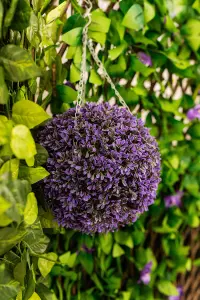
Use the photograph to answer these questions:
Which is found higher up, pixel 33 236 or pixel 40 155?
pixel 40 155

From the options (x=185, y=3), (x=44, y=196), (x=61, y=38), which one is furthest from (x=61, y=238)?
(x=185, y=3)

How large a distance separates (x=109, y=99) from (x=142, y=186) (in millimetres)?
379

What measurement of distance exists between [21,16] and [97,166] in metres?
0.33

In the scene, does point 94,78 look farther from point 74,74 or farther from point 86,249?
point 86,249

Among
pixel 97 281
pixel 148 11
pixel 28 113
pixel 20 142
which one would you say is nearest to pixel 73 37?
pixel 148 11

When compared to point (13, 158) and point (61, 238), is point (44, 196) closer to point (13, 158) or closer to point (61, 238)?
point (13, 158)

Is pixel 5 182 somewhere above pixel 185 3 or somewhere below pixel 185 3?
below

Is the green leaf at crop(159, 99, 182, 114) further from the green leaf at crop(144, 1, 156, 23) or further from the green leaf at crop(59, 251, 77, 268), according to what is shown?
the green leaf at crop(59, 251, 77, 268)

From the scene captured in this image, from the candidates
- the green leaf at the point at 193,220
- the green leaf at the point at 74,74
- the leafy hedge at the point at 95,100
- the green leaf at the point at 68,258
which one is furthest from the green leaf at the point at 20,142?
the green leaf at the point at 193,220

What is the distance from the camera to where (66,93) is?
45.1 inches

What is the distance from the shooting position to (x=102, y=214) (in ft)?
3.18

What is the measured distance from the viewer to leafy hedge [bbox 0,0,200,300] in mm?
796

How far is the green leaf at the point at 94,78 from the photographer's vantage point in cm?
120

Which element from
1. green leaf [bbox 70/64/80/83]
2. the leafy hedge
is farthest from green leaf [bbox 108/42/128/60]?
green leaf [bbox 70/64/80/83]
